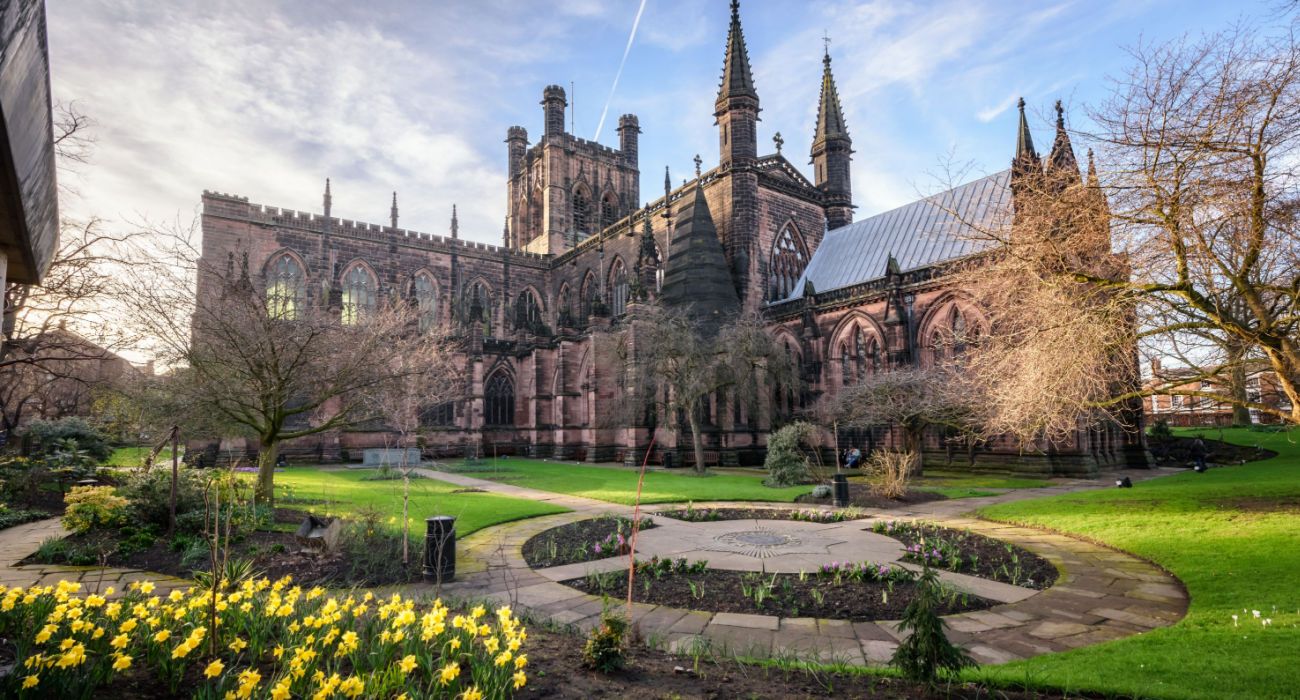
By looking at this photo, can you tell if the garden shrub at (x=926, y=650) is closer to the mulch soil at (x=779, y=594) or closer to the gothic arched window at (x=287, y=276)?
the mulch soil at (x=779, y=594)

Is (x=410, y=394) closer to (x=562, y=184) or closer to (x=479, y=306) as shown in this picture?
(x=479, y=306)

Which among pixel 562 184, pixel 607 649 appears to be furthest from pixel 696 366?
pixel 562 184

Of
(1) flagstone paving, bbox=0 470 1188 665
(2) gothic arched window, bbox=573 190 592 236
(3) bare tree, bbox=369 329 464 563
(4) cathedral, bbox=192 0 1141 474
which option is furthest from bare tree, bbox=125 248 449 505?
(2) gothic arched window, bbox=573 190 592 236

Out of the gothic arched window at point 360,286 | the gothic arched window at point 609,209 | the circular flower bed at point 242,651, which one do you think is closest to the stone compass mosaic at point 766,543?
the circular flower bed at point 242,651

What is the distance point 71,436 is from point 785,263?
93.8 ft

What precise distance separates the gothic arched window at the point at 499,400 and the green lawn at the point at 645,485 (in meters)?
9.51

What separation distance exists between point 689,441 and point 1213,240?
2069 centimetres

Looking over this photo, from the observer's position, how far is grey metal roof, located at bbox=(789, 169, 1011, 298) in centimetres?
2525

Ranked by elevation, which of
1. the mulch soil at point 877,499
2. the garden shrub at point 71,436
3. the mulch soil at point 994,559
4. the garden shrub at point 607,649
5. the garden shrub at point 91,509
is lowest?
the mulch soil at point 877,499

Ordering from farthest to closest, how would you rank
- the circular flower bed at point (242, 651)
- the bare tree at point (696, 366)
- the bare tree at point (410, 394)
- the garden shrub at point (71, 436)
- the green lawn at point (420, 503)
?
the bare tree at point (696, 366), the garden shrub at point (71, 436), the green lawn at point (420, 503), the bare tree at point (410, 394), the circular flower bed at point (242, 651)

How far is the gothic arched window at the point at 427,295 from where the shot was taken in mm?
38594

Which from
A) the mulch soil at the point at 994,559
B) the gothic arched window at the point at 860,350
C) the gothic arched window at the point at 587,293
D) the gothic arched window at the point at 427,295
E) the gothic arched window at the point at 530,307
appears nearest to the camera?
the mulch soil at the point at 994,559

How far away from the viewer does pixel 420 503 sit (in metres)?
13.5

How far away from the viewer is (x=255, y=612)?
4.44m
